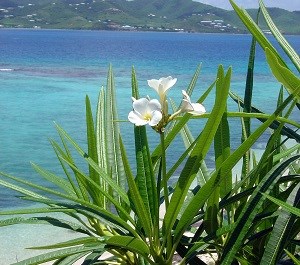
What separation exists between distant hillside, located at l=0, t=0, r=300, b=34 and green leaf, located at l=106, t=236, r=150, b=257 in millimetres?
82823

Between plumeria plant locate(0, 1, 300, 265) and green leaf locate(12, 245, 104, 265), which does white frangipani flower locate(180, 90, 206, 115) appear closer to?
plumeria plant locate(0, 1, 300, 265)

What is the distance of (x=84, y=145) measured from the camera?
7.93 meters

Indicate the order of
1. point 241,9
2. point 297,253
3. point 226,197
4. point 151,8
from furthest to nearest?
point 151,8 → point 297,253 → point 226,197 → point 241,9

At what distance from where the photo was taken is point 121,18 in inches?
3479

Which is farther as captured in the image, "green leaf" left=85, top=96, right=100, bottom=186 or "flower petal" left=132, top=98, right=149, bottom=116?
"green leaf" left=85, top=96, right=100, bottom=186

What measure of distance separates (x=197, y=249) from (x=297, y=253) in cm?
44

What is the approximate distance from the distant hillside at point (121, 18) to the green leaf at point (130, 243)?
82.8 metres

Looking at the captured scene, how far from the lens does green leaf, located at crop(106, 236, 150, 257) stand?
89 cm

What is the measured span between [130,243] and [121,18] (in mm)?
89200

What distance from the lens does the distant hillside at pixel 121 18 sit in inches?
3413

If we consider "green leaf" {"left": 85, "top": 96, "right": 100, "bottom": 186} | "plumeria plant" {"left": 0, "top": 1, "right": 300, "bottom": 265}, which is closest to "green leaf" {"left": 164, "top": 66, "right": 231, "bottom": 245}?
"plumeria plant" {"left": 0, "top": 1, "right": 300, "bottom": 265}

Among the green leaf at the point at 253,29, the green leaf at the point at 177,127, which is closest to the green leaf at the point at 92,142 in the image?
the green leaf at the point at 177,127

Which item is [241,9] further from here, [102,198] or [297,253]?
[297,253]

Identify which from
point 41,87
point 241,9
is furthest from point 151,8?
point 241,9
